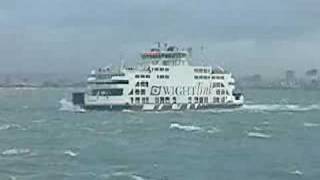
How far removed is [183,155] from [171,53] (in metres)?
65.1

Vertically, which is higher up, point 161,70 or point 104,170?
point 161,70

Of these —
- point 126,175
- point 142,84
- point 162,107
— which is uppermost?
point 142,84

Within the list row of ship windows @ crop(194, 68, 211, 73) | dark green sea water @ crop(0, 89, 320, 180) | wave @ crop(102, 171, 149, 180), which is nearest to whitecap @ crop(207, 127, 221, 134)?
dark green sea water @ crop(0, 89, 320, 180)

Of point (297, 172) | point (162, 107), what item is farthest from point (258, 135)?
point (162, 107)

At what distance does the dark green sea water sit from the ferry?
9.78m

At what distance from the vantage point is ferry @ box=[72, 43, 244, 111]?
116312 mm

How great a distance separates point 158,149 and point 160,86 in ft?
184

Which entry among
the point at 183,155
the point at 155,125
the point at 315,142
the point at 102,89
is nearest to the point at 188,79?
the point at 102,89

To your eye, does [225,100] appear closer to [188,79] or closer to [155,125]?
[188,79]

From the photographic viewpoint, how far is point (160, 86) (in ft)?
393

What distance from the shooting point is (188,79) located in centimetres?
12375

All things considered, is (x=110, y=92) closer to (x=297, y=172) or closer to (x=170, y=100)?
(x=170, y=100)

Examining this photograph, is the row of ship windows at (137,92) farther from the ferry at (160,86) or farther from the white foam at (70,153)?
the white foam at (70,153)

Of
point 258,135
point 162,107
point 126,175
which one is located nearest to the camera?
point 126,175
